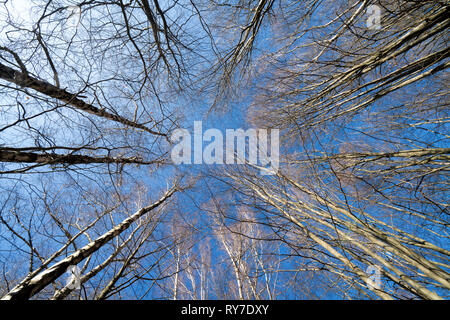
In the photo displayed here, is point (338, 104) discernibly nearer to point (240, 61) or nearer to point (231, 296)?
point (240, 61)

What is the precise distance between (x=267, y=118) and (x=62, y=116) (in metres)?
3.52

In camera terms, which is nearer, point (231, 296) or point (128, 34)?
point (128, 34)

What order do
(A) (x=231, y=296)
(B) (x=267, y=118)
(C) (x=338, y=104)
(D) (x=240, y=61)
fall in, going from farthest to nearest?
(A) (x=231, y=296)
(B) (x=267, y=118)
(D) (x=240, y=61)
(C) (x=338, y=104)

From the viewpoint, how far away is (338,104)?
8.20 ft

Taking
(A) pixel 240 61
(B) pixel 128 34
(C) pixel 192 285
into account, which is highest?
(A) pixel 240 61

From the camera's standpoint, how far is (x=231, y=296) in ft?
16.0

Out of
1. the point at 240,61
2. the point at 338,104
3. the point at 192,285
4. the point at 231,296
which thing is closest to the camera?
the point at 338,104
